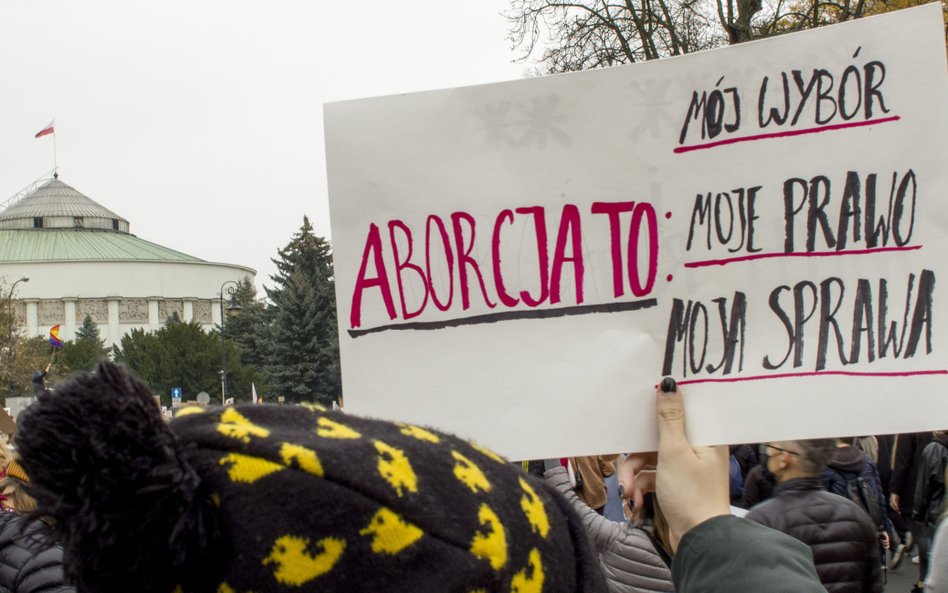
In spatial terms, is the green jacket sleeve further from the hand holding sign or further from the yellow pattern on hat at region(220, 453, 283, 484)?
the yellow pattern on hat at region(220, 453, 283, 484)

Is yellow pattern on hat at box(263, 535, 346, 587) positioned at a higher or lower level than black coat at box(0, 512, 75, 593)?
higher

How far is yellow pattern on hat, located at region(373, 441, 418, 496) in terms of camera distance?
0.93 meters

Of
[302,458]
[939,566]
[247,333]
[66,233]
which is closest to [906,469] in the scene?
[939,566]

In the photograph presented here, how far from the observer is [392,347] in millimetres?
1567

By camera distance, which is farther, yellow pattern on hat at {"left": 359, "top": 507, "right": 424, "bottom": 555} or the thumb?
the thumb

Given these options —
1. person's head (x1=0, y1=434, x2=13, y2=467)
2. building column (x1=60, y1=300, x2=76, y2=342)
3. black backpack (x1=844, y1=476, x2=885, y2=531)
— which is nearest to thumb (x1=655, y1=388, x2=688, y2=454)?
person's head (x1=0, y1=434, x2=13, y2=467)

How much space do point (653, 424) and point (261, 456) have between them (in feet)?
2.55

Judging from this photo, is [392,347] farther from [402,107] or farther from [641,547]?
[641,547]

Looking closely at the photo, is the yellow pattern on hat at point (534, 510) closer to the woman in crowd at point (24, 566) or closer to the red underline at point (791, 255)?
the red underline at point (791, 255)

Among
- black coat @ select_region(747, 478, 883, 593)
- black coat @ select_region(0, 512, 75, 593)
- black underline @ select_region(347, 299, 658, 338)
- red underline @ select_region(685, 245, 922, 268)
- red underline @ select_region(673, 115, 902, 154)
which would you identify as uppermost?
red underline @ select_region(673, 115, 902, 154)

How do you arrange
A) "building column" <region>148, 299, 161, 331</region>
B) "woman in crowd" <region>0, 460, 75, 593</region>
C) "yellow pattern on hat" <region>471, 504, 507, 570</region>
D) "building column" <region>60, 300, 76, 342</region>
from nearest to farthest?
"yellow pattern on hat" <region>471, 504, 507, 570</region>, "woman in crowd" <region>0, 460, 75, 593</region>, "building column" <region>60, 300, 76, 342</region>, "building column" <region>148, 299, 161, 331</region>

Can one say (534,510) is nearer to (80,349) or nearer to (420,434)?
(420,434)

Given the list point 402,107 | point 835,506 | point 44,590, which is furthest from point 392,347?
point 835,506

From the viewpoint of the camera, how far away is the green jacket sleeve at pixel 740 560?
4.12 ft
